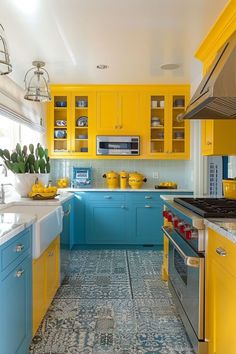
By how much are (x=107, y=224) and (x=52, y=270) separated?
6.27 ft

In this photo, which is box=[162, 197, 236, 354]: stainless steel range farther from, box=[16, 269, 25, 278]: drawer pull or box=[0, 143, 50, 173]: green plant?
box=[0, 143, 50, 173]: green plant

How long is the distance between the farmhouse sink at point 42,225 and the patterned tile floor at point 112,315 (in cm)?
62

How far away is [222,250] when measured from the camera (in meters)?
1.62

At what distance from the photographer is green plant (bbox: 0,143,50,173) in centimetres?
347

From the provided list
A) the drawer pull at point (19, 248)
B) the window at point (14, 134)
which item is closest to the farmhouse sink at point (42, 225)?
the drawer pull at point (19, 248)

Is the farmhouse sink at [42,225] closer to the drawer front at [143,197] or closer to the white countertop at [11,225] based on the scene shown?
the white countertop at [11,225]

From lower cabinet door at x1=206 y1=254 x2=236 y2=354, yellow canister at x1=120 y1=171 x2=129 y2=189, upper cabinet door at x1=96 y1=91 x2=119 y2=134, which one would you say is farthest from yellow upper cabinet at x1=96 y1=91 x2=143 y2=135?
lower cabinet door at x1=206 y1=254 x2=236 y2=354

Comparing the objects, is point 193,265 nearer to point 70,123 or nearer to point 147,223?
point 147,223

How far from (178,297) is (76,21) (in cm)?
232

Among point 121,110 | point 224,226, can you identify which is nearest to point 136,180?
point 121,110

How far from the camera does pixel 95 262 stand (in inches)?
158

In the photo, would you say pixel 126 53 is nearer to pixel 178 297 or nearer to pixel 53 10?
pixel 53 10

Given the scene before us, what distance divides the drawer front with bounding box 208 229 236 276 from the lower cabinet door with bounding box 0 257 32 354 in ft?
3.41

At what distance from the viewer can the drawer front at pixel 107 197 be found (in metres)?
4.58
